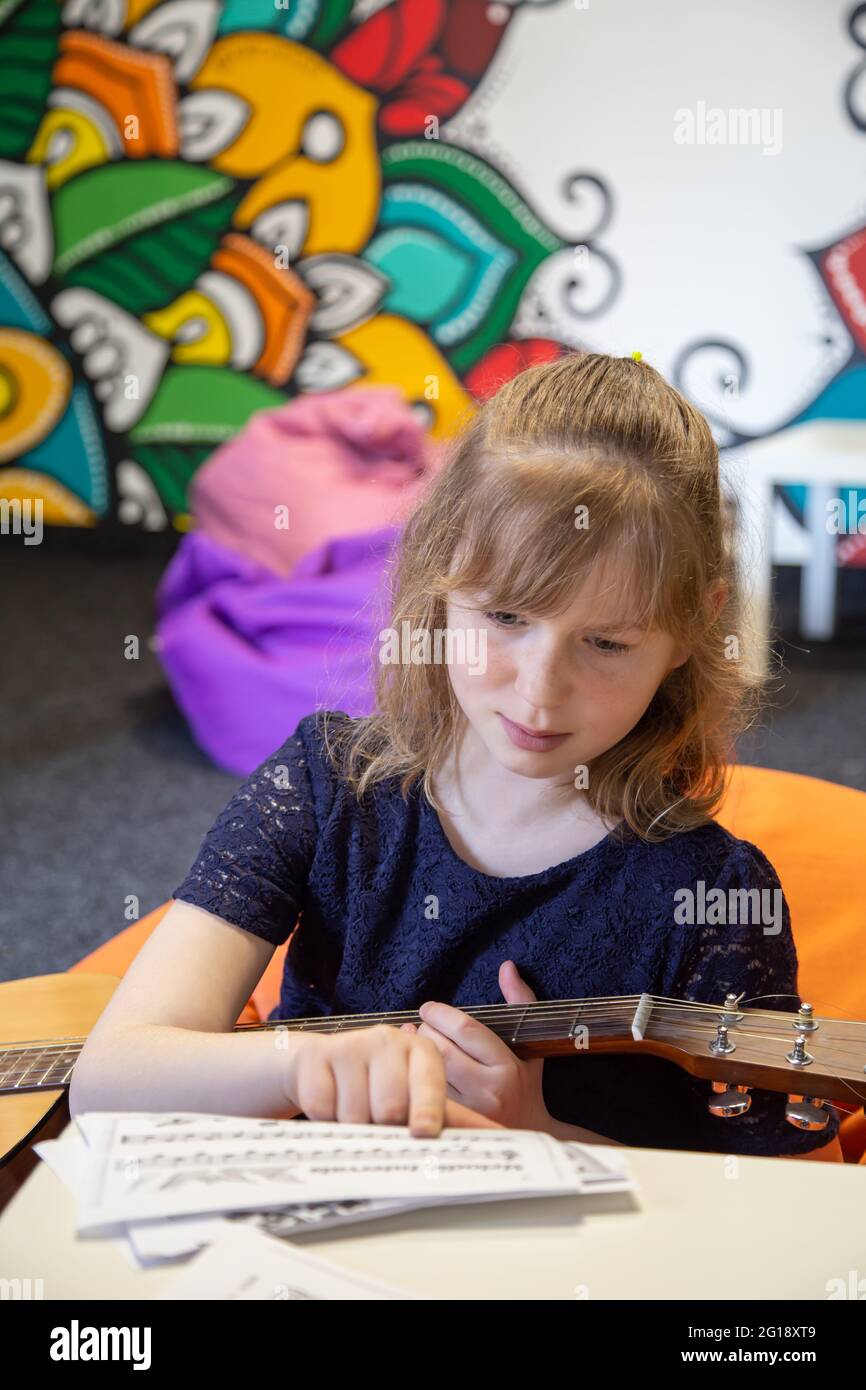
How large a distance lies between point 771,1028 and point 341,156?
10.3 ft

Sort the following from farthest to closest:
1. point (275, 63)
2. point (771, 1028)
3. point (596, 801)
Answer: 1. point (275, 63)
2. point (596, 801)
3. point (771, 1028)

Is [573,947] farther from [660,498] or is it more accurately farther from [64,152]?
[64,152]

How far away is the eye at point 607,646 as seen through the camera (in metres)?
0.88

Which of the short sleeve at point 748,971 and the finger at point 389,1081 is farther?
the short sleeve at point 748,971

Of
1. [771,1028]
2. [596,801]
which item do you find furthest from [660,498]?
[771,1028]

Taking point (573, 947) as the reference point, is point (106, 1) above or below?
above

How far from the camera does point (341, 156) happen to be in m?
3.48

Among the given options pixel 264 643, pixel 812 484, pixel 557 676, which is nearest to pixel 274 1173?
pixel 557 676

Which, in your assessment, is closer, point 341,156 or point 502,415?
point 502,415

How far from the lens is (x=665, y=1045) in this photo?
0.81m

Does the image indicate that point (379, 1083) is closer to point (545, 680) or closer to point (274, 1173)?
point (274, 1173)

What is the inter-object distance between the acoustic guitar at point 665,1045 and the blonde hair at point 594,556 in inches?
6.7

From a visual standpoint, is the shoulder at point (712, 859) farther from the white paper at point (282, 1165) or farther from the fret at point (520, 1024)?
the white paper at point (282, 1165)

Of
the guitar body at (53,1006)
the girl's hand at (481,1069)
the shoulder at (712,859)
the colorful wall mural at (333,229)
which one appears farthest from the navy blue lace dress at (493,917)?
the colorful wall mural at (333,229)
